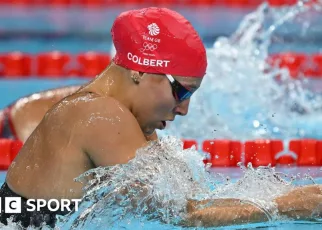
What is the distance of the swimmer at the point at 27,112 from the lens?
3852 millimetres

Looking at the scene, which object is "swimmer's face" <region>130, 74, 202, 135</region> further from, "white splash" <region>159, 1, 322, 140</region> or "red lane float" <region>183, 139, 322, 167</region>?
"white splash" <region>159, 1, 322, 140</region>

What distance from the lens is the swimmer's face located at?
217 centimetres

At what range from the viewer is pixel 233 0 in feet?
26.7

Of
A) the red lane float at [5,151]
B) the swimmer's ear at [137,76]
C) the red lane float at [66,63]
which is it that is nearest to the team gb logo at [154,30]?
the swimmer's ear at [137,76]

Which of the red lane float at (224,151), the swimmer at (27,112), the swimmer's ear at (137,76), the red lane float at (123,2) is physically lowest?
the red lane float at (224,151)

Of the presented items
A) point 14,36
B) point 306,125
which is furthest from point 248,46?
point 14,36

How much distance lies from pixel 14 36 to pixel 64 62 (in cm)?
122

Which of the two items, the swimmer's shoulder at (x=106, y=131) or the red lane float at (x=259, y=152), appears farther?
the red lane float at (x=259, y=152)

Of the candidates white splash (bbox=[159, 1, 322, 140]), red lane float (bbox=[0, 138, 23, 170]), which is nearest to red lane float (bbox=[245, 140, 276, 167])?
white splash (bbox=[159, 1, 322, 140])

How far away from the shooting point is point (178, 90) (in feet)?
7.14

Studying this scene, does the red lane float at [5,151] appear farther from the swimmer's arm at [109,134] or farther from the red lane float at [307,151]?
the swimmer's arm at [109,134]

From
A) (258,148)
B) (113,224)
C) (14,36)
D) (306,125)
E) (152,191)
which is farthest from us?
(14,36)

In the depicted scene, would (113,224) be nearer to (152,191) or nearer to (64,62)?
(152,191)

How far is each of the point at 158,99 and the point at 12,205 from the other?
0.57 metres
